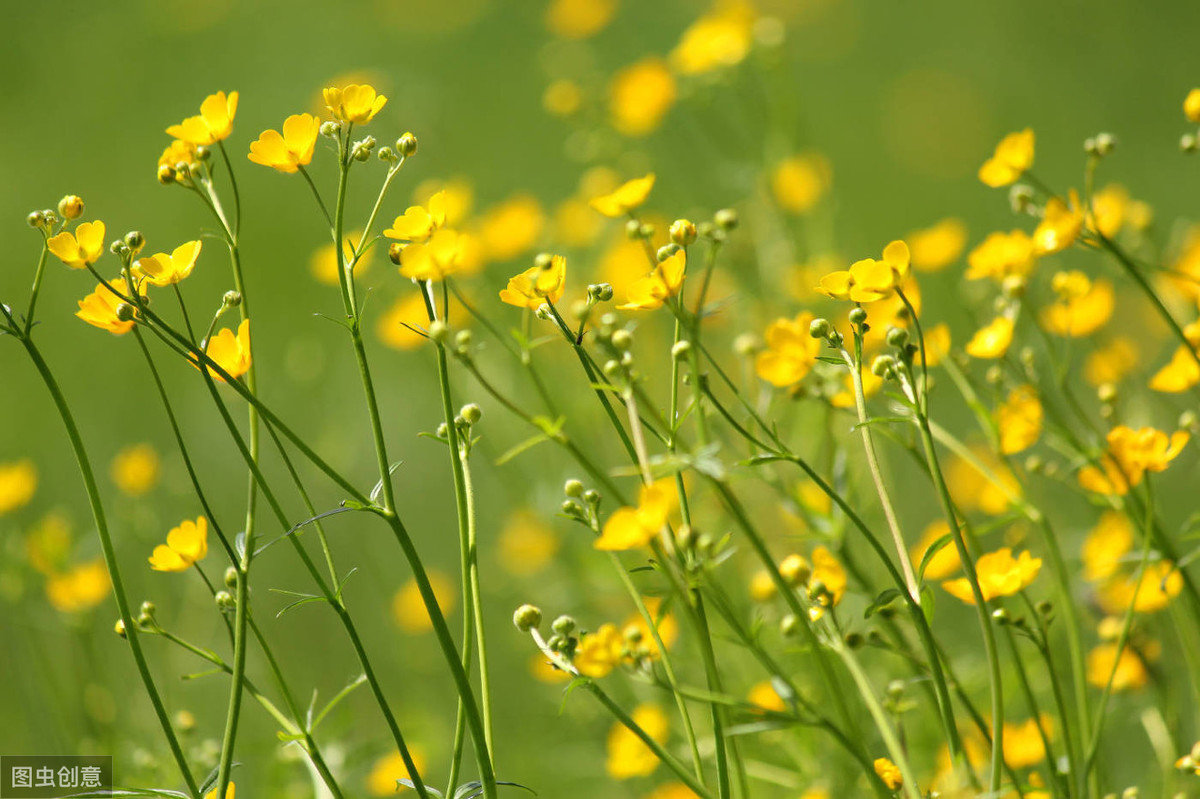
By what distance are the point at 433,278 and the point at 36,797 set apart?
116 cm

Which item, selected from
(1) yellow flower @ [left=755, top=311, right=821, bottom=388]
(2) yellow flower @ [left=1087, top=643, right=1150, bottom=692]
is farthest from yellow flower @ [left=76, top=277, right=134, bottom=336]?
(2) yellow flower @ [left=1087, top=643, right=1150, bottom=692]

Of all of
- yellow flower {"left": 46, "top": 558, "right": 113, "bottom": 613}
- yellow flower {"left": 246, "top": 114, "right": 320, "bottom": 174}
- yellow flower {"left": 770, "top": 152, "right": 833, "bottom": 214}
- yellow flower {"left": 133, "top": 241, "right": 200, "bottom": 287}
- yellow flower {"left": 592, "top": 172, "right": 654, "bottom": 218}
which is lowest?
yellow flower {"left": 46, "top": 558, "right": 113, "bottom": 613}

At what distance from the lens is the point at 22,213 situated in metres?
3.71

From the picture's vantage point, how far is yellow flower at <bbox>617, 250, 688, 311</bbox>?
2.87 feet

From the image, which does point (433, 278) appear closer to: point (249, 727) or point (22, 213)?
point (249, 727)

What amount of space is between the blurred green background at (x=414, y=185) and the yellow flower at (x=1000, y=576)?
0.73 meters

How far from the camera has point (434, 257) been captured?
824 mm

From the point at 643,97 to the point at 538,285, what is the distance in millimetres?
1384

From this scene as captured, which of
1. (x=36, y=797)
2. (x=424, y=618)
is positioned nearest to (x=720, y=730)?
(x=36, y=797)

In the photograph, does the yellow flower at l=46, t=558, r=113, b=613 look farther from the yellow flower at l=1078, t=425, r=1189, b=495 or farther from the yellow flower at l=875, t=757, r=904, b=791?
the yellow flower at l=1078, t=425, r=1189, b=495

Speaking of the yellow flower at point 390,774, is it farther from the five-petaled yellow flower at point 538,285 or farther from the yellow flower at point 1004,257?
the yellow flower at point 1004,257

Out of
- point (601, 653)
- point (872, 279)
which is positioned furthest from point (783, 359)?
point (601, 653)

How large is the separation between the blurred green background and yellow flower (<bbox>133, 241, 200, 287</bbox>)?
0.62 m

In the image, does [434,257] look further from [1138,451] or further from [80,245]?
[1138,451]
